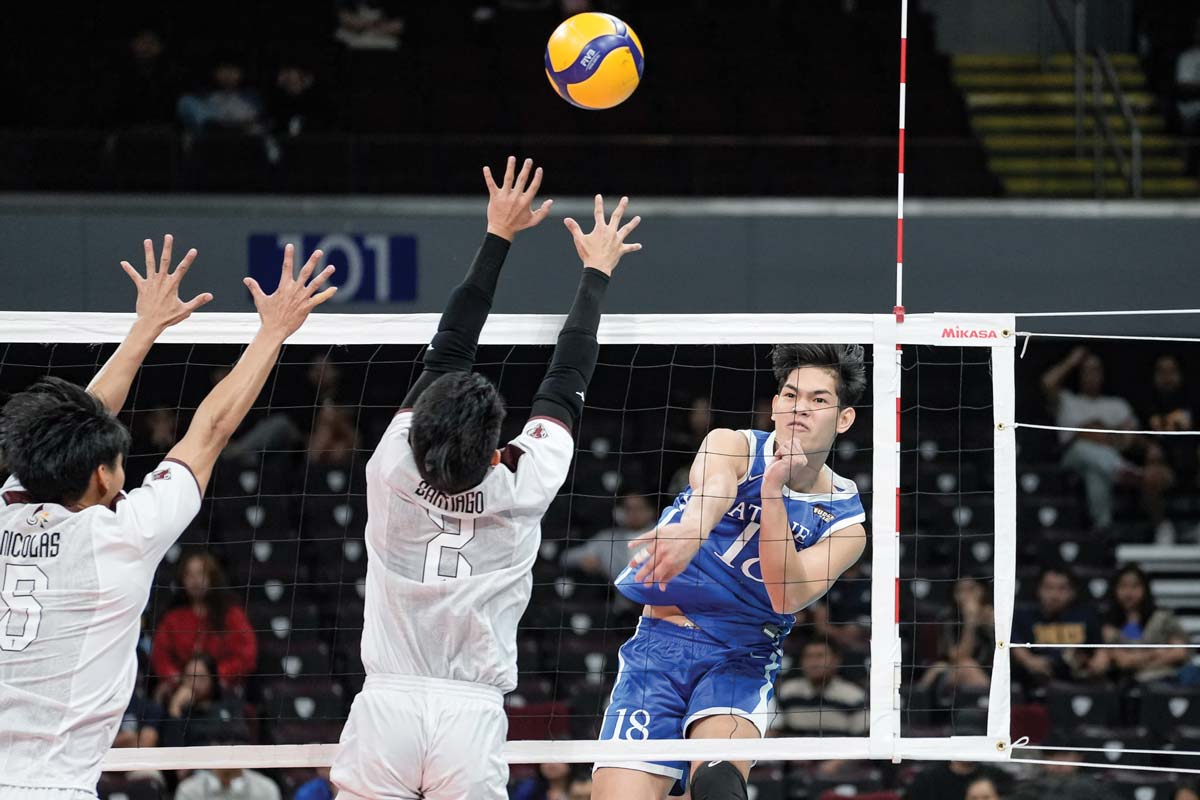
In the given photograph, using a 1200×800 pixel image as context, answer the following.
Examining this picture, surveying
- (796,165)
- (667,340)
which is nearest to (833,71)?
(796,165)

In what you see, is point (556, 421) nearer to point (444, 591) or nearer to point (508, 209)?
point (444, 591)

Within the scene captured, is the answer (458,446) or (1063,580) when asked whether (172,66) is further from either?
(458,446)

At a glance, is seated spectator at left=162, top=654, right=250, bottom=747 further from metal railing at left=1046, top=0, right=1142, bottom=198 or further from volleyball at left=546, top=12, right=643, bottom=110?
metal railing at left=1046, top=0, right=1142, bottom=198

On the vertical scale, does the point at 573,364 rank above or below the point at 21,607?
above

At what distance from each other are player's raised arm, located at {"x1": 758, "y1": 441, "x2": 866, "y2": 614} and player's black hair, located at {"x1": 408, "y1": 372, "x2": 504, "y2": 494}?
1461mm

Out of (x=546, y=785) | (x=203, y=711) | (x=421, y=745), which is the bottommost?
(x=546, y=785)

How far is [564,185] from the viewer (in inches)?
555

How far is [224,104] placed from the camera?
14.8 metres

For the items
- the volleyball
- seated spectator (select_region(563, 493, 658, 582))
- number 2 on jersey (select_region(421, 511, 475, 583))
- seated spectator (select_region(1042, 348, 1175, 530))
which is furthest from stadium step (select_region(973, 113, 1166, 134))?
number 2 on jersey (select_region(421, 511, 475, 583))

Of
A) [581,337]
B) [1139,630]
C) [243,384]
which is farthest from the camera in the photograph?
[1139,630]

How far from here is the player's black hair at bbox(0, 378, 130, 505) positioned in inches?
183

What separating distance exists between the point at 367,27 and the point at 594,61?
974 cm

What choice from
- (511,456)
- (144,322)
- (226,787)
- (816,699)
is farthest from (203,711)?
(511,456)

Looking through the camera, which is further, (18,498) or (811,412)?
(811,412)
